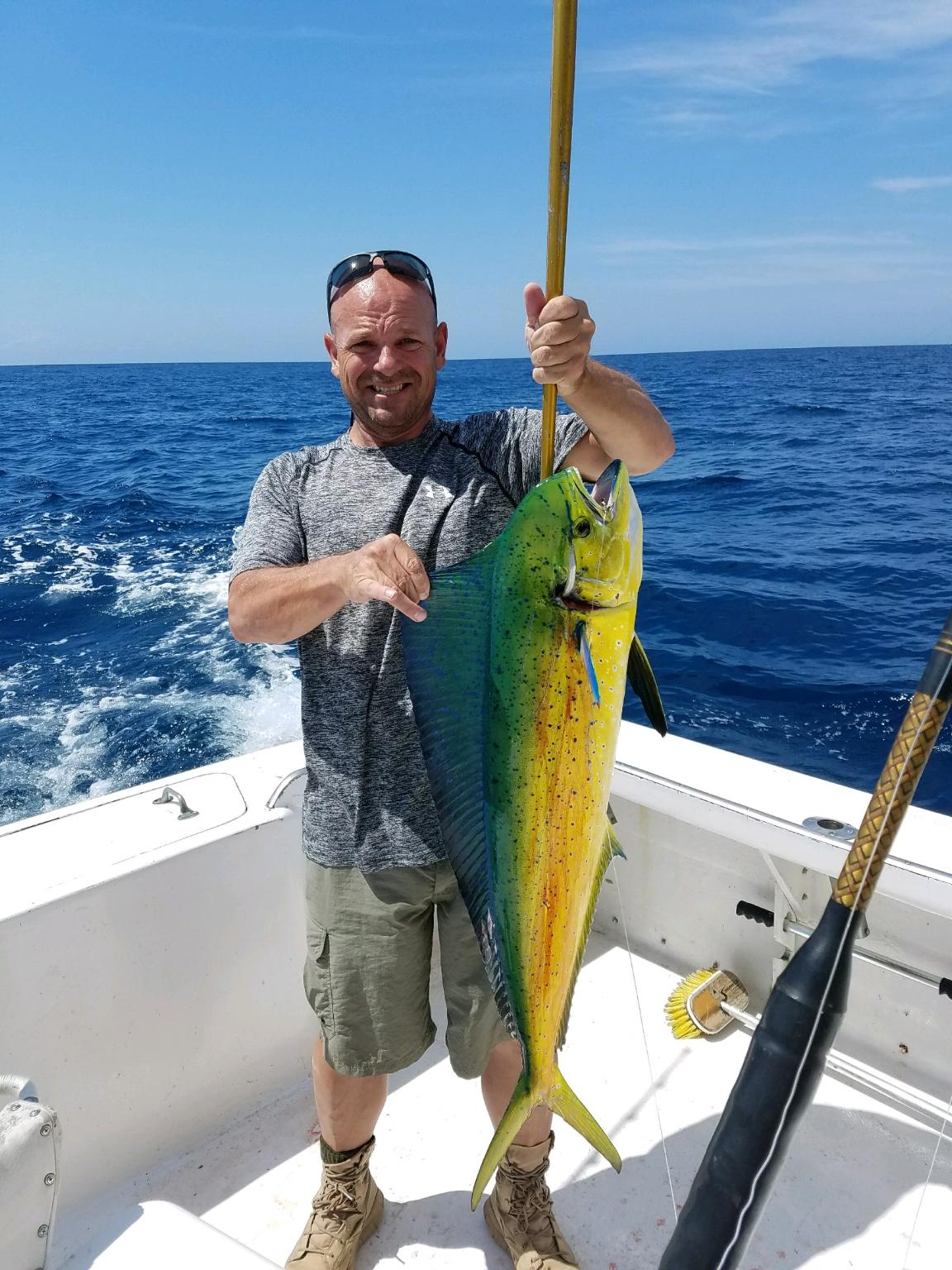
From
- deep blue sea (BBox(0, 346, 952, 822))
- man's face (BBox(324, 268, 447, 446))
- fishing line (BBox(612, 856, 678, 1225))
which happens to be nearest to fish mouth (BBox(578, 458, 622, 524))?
man's face (BBox(324, 268, 447, 446))

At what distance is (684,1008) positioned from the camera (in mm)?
3023

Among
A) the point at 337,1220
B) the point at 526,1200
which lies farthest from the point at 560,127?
the point at 337,1220

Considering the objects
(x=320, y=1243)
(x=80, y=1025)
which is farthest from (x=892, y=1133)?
(x=80, y=1025)

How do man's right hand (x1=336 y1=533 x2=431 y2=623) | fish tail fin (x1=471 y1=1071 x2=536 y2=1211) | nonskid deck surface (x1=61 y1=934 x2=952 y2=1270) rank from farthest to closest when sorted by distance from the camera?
nonskid deck surface (x1=61 y1=934 x2=952 y2=1270) < fish tail fin (x1=471 y1=1071 x2=536 y2=1211) < man's right hand (x1=336 y1=533 x2=431 y2=623)

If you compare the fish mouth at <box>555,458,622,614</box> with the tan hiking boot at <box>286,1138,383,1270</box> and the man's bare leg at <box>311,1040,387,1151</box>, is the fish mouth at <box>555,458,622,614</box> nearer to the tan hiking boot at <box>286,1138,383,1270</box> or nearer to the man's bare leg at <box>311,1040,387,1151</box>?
the man's bare leg at <box>311,1040,387,1151</box>

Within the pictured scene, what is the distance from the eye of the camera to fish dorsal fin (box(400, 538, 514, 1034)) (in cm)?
150

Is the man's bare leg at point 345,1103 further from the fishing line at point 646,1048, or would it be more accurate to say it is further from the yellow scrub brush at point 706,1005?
the yellow scrub brush at point 706,1005

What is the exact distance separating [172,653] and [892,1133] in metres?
7.35

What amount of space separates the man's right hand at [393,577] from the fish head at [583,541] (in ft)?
0.61

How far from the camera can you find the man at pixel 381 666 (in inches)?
78.0

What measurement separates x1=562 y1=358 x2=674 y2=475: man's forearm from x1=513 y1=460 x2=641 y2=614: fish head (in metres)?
0.32

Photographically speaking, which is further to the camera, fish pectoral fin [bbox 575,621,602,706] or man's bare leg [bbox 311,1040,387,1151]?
man's bare leg [bbox 311,1040,387,1151]

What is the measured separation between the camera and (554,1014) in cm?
155

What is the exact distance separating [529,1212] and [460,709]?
1428 millimetres
